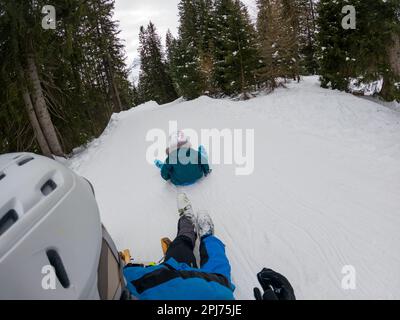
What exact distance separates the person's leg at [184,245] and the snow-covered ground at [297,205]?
63 centimetres

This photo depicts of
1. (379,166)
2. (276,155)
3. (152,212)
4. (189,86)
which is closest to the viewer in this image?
(152,212)

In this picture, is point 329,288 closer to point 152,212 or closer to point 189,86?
point 152,212

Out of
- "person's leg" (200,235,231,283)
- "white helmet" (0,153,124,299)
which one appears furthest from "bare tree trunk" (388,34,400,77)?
"white helmet" (0,153,124,299)

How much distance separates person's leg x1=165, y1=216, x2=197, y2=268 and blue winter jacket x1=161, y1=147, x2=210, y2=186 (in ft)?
6.50

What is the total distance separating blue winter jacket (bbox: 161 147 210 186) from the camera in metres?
6.03

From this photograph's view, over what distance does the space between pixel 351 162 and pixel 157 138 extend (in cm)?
684

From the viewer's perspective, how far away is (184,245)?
3.46 meters

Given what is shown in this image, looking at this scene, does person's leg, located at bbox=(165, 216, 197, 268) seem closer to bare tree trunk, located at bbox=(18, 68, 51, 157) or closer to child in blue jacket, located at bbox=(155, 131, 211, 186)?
child in blue jacket, located at bbox=(155, 131, 211, 186)

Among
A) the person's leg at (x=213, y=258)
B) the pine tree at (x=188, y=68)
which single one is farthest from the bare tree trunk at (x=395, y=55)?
the pine tree at (x=188, y=68)

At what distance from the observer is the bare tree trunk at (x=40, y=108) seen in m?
10.5

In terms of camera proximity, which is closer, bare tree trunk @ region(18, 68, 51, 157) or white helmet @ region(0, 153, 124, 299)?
white helmet @ region(0, 153, 124, 299)
